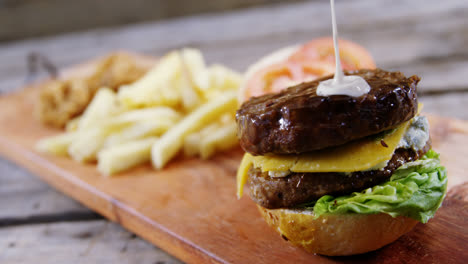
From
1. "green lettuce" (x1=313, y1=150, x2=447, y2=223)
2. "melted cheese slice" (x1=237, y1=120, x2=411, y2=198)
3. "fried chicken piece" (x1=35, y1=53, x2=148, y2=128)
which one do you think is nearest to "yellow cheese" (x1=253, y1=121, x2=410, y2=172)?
"melted cheese slice" (x1=237, y1=120, x2=411, y2=198)

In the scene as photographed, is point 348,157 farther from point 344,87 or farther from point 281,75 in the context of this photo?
point 281,75

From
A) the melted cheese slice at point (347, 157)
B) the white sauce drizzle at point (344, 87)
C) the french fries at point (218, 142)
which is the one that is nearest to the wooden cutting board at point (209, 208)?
the french fries at point (218, 142)

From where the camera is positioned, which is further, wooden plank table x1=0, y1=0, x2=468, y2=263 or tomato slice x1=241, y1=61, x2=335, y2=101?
tomato slice x1=241, y1=61, x2=335, y2=101

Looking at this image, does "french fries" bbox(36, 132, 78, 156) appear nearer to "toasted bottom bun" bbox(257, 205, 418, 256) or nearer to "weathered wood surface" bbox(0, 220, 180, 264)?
"weathered wood surface" bbox(0, 220, 180, 264)

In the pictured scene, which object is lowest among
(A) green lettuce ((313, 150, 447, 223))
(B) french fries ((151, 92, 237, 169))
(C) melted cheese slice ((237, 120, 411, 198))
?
(B) french fries ((151, 92, 237, 169))

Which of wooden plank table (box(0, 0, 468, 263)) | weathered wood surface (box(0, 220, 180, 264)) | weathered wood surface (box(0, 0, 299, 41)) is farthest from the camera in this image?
weathered wood surface (box(0, 0, 299, 41))

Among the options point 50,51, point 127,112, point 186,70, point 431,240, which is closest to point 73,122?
point 127,112

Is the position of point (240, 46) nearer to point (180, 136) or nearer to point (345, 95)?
point (180, 136)

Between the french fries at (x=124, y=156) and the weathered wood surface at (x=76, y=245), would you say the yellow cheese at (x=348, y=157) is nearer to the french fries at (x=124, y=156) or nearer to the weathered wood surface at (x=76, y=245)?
the weathered wood surface at (x=76, y=245)
